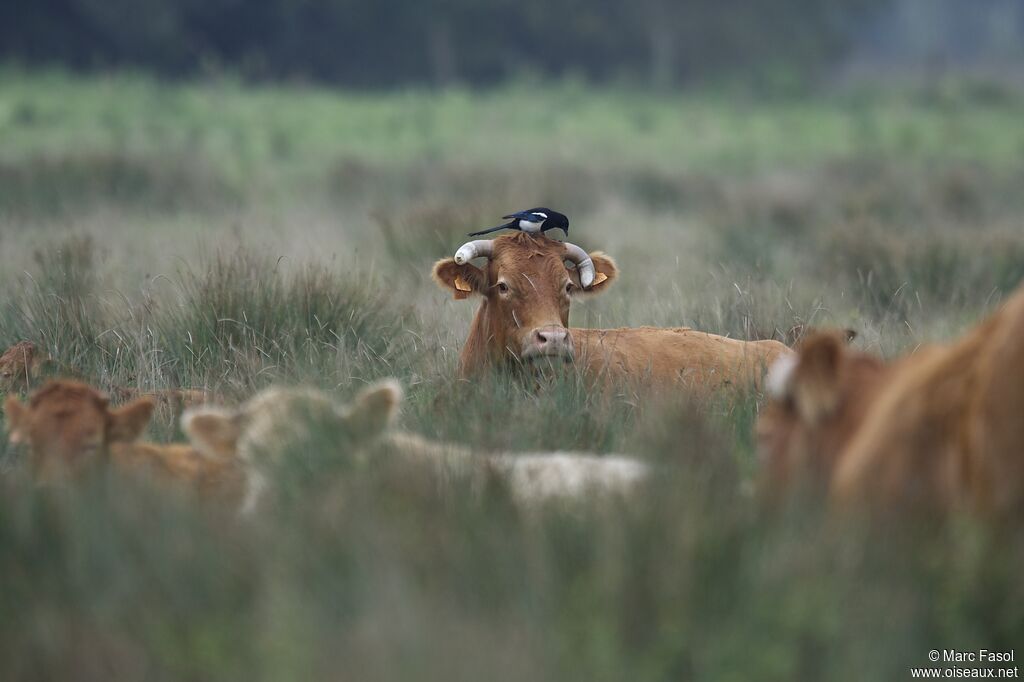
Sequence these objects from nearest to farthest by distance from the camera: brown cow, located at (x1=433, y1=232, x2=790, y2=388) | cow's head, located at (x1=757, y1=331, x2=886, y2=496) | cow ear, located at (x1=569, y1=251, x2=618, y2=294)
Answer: cow's head, located at (x1=757, y1=331, x2=886, y2=496)
brown cow, located at (x1=433, y1=232, x2=790, y2=388)
cow ear, located at (x1=569, y1=251, x2=618, y2=294)

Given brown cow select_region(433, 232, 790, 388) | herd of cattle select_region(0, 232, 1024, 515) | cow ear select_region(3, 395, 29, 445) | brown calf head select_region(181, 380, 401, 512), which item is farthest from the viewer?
brown cow select_region(433, 232, 790, 388)

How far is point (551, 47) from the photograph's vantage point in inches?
2032

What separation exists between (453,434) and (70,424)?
137 cm

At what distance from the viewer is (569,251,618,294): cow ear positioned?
289 inches

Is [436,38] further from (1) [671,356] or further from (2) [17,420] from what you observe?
(2) [17,420]

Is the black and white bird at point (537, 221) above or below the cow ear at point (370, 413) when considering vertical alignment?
above

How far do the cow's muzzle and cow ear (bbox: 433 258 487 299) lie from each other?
2.16ft

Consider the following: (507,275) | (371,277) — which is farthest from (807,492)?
(371,277)

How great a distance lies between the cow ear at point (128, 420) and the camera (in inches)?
183

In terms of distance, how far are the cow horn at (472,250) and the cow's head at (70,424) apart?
2.59m

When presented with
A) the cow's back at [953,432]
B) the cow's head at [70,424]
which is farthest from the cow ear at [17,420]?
the cow's back at [953,432]

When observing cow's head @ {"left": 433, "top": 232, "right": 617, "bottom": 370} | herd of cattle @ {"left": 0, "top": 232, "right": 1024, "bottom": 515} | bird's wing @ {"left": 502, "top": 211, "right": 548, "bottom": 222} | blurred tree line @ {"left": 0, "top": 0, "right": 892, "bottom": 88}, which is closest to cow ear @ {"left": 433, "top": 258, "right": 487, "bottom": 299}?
cow's head @ {"left": 433, "top": 232, "right": 617, "bottom": 370}

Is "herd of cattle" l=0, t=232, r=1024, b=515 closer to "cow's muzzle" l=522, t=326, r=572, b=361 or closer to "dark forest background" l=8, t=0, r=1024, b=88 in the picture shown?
"cow's muzzle" l=522, t=326, r=572, b=361

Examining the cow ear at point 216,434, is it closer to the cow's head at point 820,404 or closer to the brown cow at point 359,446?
the brown cow at point 359,446
